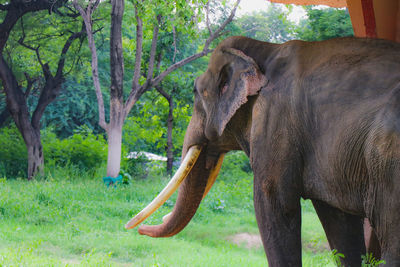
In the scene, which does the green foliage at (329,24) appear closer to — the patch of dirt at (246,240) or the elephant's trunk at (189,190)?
the patch of dirt at (246,240)

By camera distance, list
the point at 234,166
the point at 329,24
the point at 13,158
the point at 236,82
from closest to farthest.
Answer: the point at 236,82 → the point at 329,24 → the point at 13,158 → the point at 234,166

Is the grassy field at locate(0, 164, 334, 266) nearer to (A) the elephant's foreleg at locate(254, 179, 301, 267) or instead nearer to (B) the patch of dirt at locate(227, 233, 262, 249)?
(B) the patch of dirt at locate(227, 233, 262, 249)

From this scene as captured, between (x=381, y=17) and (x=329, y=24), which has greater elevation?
(x=329, y=24)

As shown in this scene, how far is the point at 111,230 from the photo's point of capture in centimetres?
709

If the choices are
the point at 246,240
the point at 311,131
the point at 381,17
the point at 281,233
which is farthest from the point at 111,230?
the point at 311,131

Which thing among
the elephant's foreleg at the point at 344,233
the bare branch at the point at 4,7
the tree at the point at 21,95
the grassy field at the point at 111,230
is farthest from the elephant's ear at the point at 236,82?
the bare branch at the point at 4,7

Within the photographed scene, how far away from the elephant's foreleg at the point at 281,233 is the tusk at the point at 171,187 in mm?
740

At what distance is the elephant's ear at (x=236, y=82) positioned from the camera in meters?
2.88

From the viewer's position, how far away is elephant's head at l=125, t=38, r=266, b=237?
299 cm

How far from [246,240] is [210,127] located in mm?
4495

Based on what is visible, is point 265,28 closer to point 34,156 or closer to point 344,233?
point 34,156

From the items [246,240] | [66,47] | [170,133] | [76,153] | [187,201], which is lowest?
[246,240]

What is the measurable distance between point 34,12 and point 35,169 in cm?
407

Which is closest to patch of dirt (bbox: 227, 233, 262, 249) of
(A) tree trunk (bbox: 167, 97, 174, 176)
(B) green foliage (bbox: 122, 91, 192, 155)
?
(A) tree trunk (bbox: 167, 97, 174, 176)
